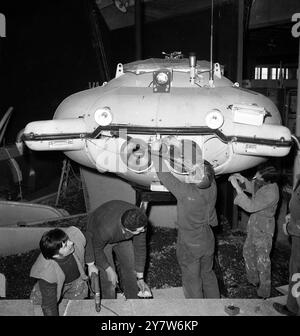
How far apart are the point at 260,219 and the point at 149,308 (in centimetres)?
98

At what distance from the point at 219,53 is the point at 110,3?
1775 millimetres

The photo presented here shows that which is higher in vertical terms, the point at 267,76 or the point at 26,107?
the point at 267,76

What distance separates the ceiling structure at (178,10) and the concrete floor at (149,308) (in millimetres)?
2541

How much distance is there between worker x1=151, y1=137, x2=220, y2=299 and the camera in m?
1.84

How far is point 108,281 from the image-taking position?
2.13 meters

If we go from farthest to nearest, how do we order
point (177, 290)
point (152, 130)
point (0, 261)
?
1. point (0, 261)
2. point (177, 290)
3. point (152, 130)

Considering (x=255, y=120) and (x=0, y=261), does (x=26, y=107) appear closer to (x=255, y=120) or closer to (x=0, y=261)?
(x=0, y=261)

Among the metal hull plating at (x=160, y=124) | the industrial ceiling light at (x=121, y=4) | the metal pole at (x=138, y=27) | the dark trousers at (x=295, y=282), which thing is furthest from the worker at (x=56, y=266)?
the industrial ceiling light at (x=121, y=4)

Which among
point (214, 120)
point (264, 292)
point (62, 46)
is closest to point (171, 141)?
point (214, 120)

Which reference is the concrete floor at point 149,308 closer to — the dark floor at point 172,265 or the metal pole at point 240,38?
the dark floor at point 172,265

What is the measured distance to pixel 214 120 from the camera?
1.75 m

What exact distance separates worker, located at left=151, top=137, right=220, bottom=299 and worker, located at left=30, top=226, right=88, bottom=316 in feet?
1.65

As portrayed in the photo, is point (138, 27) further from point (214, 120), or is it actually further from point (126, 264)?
point (126, 264)

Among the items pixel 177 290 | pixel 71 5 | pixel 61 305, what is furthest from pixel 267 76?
pixel 61 305
